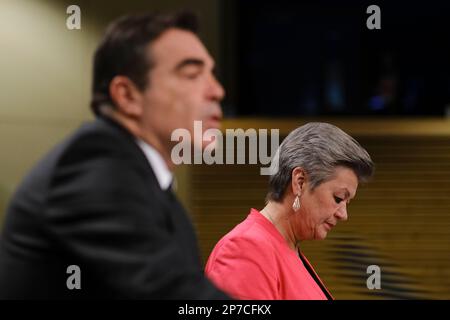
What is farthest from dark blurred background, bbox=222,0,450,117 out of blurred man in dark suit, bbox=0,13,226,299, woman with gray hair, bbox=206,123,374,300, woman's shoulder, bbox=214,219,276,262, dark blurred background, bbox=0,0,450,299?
blurred man in dark suit, bbox=0,13,226,299

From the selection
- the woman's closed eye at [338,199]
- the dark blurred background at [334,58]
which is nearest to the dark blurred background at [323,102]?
the dark blurred background at [334,58]

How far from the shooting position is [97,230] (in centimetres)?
84

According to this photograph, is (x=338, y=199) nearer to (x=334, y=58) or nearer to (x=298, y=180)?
(x=298, y=180)

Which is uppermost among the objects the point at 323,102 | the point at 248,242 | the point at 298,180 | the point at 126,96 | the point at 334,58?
the point at 334,58

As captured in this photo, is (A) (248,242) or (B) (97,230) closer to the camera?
(B) (97,230)

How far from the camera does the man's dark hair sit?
910 millimetres

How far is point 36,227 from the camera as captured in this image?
34.7 inches

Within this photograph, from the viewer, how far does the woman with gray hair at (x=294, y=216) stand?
4.86ft

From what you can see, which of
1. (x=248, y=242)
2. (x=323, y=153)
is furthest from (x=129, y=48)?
(x=323, y=153)

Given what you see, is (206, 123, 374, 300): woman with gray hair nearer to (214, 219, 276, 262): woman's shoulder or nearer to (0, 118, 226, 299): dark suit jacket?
(214, 219, 276, 262): woman's shoulder

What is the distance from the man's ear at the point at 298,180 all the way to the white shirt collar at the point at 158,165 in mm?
758

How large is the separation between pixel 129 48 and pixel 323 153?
32.6 inches
